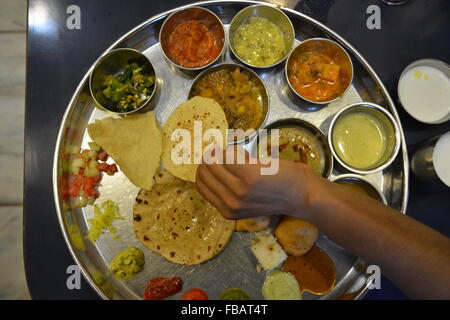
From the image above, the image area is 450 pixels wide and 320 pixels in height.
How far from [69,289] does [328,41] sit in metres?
2.53

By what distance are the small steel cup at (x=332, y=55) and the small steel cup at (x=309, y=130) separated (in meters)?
0.17

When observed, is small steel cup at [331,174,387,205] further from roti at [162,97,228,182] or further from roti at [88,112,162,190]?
roti at [88,112,162,190]

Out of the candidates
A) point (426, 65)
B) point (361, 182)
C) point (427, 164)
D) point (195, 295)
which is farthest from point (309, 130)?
point (195, 295)

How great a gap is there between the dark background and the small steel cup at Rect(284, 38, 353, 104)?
1.05 ft

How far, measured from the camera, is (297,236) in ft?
6.95

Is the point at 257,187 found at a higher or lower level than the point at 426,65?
lower

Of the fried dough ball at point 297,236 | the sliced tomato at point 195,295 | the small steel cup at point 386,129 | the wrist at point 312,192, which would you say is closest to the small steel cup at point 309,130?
the small steel cup at point 386,129

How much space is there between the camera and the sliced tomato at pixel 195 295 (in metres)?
2.12

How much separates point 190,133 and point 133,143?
0.41 metres

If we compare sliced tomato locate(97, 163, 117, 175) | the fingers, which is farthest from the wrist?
sliced tomato locate(97, 163, 117, 175)

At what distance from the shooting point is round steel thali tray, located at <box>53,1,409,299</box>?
2.18 meters

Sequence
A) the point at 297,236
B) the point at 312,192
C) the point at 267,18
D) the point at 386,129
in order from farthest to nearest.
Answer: the point at 267,18
the point at 386,129
the point at 297,236
the point at 312,192

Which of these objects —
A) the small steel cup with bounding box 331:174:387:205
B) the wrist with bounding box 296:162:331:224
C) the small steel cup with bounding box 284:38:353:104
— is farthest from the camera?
the small steel cup with bounding box 284:38:353:104

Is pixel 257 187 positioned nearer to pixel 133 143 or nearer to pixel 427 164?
pixel 133 143
